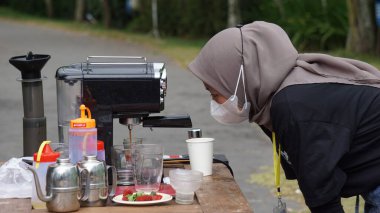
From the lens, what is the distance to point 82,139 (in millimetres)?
3090

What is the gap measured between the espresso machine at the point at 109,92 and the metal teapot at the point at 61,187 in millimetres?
438

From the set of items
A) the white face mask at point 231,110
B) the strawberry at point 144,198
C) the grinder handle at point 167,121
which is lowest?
the strawberry at point 144,198

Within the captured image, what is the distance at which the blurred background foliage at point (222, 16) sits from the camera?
55.4ft

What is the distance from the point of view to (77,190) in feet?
9.44

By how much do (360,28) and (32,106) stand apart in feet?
40.4

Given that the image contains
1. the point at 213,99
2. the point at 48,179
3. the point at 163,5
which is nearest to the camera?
the point at 48,179

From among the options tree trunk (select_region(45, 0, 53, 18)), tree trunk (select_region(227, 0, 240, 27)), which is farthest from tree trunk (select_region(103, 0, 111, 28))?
tree trunk (select_region(227, 0, 240, 27))

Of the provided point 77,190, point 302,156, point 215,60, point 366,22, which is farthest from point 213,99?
point 366,22

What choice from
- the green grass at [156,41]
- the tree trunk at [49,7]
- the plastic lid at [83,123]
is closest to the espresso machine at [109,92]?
the plastic lid at [83,123]

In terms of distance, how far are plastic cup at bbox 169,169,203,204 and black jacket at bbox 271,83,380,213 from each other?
366 millimetres

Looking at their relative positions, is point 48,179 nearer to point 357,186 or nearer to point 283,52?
point 283,52

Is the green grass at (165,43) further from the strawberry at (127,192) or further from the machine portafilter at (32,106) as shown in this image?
the strawberry at (127,192)

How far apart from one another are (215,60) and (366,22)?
41.3ft

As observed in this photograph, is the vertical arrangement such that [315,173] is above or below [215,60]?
below
